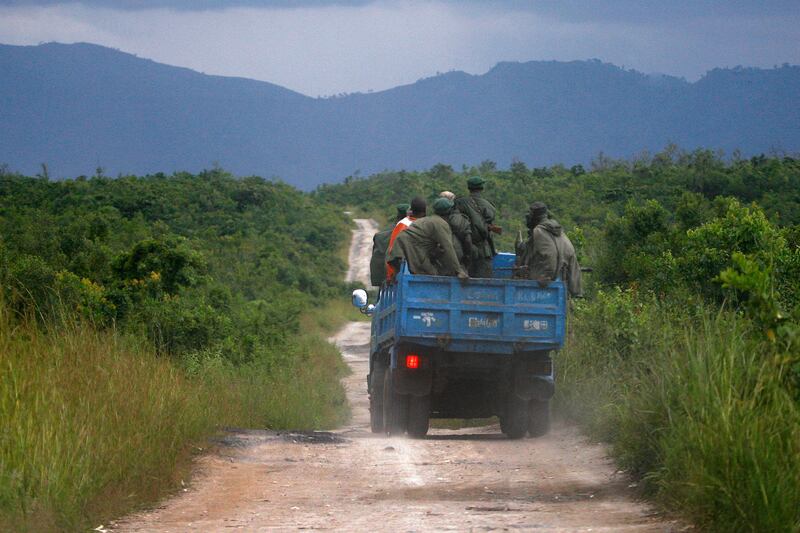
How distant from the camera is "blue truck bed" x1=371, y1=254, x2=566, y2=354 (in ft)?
38.9

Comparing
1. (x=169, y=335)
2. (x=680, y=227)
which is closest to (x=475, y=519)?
(x=169, y=335)

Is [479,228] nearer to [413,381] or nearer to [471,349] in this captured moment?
[471,349]

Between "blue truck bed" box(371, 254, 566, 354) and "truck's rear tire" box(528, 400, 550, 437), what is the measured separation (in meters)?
0.96

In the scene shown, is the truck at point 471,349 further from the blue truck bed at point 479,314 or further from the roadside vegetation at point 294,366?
the roadside vegetation at point 294,366

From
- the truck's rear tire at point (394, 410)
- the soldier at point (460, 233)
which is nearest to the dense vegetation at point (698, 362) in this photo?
the truck's rear tire at point (394, 410)

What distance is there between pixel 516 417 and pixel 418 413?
1.07 meters

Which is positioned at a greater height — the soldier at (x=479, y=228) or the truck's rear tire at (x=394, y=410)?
the soldier at (x=479, y=228)

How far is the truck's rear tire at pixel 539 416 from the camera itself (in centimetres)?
1278

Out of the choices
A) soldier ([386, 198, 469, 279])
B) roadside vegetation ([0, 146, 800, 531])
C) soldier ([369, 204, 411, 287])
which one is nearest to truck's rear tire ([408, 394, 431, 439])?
soldier ([386, 198, 469, 279])

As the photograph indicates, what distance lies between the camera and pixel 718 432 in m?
6.83

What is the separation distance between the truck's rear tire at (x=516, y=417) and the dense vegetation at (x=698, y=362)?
0.68m

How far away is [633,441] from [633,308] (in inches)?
213

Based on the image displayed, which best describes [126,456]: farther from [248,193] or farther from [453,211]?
[248,193]

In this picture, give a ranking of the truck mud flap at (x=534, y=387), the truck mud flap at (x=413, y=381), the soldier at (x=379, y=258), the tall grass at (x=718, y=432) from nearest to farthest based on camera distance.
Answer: the tall grass at (x=718, y=432) → the truck mud flap at (x=413, y=381) → the truck mud flap at (x=534, y=387) → the soldier at (x=379, y=258)
